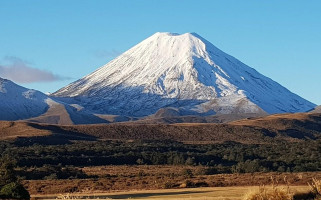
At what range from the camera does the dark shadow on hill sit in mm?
92963

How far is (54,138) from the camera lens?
99.9m

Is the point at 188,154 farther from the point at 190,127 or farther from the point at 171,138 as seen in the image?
the point at 190,127

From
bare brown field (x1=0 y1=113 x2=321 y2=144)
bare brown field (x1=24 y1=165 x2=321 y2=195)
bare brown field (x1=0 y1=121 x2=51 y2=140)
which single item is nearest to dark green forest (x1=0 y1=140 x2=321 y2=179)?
bare brown field (x1=24 y1=165 x2=321 y2=195)

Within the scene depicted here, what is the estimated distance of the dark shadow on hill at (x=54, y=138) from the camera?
A: 3660 inches

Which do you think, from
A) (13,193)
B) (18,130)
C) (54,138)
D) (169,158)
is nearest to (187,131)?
(18,130)

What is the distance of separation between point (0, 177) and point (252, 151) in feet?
149

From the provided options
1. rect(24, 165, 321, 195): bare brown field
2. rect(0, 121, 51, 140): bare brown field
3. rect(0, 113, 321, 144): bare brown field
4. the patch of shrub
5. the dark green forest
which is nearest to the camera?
the patch of shrub

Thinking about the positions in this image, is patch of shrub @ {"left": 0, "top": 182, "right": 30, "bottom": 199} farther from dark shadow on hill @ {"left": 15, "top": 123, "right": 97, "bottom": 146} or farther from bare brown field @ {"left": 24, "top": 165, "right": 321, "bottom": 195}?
dark shadow on hill @ {"left": 15, "top": 123, "right": 97, "bottom": 146}

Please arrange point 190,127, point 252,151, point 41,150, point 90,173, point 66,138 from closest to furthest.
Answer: point 90,173, point 41,150, point 252,151, point 66,138, point 190,127

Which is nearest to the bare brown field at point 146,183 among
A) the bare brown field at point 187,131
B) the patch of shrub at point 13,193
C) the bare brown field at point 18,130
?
the patch of shrub at point 13,193

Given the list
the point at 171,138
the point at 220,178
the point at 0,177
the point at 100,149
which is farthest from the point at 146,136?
the point at 0,177

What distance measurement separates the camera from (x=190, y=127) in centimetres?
12350

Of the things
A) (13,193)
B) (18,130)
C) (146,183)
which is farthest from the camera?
(18,130)

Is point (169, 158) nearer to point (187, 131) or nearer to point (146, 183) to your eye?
point (146, 183)
